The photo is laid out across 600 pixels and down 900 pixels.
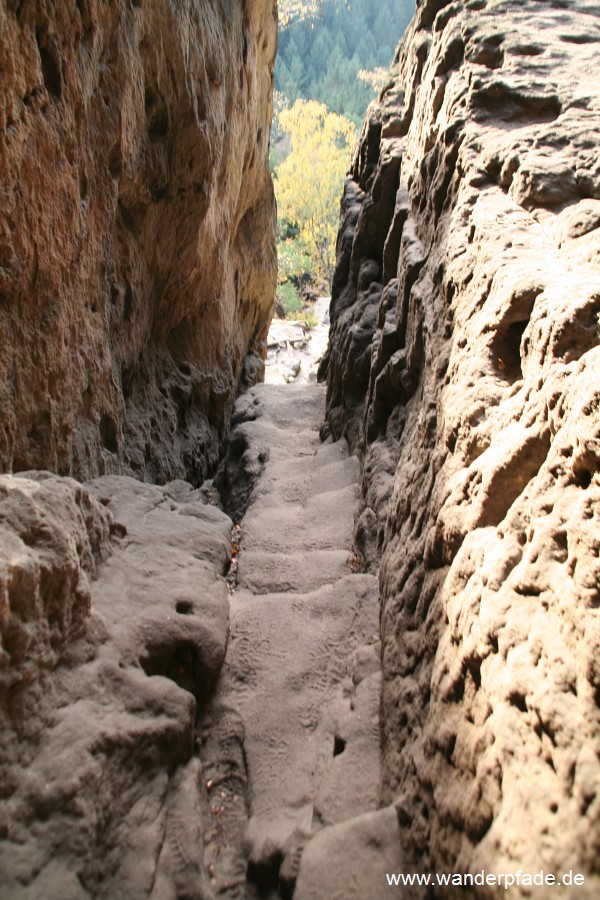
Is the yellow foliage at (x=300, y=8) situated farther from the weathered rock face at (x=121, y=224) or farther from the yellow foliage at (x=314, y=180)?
the weathered rock face at (x=121, y=224)

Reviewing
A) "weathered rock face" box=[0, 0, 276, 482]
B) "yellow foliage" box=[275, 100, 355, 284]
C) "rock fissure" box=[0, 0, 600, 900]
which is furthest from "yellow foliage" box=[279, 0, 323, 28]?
"rock fissure" box=[0, 0, 600, 900]

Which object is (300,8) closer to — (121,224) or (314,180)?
(314,180)

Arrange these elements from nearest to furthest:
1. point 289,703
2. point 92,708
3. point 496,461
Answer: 1. point 496,461
2. point 92,708
3. point 289,703

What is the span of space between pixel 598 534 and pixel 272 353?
17312mm

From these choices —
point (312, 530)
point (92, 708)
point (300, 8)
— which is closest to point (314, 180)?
point (300, 8)

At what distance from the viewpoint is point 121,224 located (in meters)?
4.36

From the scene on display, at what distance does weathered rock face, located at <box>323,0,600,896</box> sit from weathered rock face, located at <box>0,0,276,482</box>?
2008mm

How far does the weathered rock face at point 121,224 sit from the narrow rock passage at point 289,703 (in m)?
1.44

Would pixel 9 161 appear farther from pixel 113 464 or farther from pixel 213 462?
pixel 213 462

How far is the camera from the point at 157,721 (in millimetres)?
2148

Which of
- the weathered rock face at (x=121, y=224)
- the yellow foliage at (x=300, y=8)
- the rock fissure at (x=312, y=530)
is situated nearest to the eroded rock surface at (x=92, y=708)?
the rock fissure at (x=312, y=530)

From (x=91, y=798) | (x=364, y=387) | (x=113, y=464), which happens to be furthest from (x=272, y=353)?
(x=91, y=798)

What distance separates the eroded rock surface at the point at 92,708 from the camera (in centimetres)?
169

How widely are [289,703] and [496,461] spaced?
1639 millimetres
